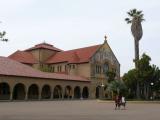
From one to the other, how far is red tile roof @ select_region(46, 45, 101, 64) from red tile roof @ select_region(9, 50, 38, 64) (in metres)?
3.93

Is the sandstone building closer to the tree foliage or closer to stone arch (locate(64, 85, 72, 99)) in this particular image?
stone arch (locate(64, 85, 72, 99))

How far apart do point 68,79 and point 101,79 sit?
1169 cm

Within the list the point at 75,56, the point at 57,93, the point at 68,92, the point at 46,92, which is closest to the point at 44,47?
the point at 75,56

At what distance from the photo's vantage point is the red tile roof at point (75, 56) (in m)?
74.9

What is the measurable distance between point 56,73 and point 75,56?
890 centimetres

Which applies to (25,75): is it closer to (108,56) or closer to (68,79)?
(68,79)

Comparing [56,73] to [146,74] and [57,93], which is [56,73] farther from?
[146,74]

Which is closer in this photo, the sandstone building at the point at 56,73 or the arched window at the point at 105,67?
the sandstone building at the point at 56,73

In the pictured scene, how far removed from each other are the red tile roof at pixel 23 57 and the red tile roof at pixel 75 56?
393 cm

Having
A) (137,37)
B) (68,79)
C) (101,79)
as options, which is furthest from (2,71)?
(101,79)

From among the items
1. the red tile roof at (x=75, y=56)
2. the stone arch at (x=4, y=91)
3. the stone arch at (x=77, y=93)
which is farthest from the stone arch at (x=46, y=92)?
the red tile roof at (x=75, y=56)

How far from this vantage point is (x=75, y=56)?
78000 mm

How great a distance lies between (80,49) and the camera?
81.2m

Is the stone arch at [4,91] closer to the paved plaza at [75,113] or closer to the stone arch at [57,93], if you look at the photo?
the stone arch at [57,93]
